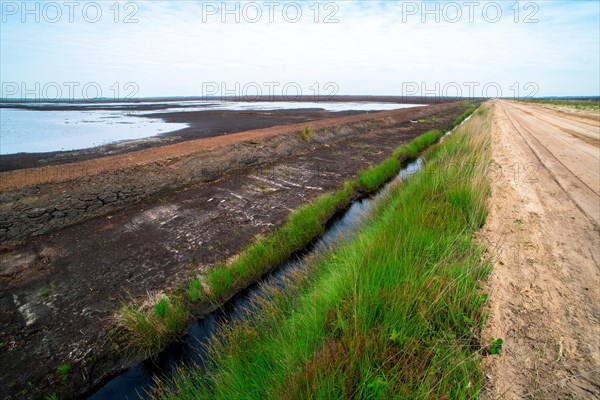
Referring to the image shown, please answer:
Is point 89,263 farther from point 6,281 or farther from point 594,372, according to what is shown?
point 594,372

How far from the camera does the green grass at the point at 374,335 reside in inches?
87.8

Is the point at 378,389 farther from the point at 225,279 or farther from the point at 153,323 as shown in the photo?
the point at 225,279

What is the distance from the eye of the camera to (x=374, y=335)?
256 cm

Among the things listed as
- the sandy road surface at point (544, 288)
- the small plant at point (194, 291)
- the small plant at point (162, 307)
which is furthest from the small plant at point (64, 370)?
the sandy road surface at point (544, 288)

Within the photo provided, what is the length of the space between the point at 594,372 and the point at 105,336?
554 cm

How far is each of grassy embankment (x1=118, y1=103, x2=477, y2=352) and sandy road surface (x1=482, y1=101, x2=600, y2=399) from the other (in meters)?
3.87

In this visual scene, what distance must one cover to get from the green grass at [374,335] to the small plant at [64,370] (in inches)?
62.1

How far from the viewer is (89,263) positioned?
5.80m

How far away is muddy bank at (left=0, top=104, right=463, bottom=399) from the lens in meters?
3.87

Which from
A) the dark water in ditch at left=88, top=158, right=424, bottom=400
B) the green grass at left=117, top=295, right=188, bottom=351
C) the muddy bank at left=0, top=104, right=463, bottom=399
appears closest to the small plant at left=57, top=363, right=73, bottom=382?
the muddy bank at left=0, top=104, right=463, bottom=399

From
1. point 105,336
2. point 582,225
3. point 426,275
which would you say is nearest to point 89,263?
point 105,336

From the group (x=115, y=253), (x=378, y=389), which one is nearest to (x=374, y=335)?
(x=378, y=389)

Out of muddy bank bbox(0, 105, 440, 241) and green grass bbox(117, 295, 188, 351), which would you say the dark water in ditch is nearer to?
green grass bbox(117, 295, 188, 351)

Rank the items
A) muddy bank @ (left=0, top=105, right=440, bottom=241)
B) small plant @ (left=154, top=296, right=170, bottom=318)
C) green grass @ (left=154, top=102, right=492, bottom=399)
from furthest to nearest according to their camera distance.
→ muddy bank @ (left=0, top=105, right=440, bottom=241) < small plant @ (left=154, top=296, right=170, bottom=318) < green grass @ (left=154, top=102, right=492, bottom=399)
